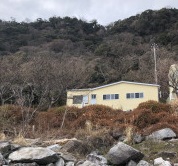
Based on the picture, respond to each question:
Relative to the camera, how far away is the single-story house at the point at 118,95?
31297 millimetres

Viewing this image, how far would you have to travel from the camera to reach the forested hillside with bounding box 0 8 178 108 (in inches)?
1173

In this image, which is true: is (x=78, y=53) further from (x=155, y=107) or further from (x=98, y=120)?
(x=98, y=120)

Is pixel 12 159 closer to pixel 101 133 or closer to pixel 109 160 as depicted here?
pixel 109 160

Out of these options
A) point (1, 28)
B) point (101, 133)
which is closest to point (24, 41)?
point (1, 28)

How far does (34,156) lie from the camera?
811 cm

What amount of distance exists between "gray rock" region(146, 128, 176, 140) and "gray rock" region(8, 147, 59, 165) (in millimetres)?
4459

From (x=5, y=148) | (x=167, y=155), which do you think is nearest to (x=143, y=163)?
(x=167, y=155)

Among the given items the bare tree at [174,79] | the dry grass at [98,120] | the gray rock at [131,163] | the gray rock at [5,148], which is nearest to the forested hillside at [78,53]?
the dry grass at [98,120]

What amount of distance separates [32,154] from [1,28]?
64.9 m

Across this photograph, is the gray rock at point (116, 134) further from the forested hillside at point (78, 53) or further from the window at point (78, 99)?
the window at point (78, 99)

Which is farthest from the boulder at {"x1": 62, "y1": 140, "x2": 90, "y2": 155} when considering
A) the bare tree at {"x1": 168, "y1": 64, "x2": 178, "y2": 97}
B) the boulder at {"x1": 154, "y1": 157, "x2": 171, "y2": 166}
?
the bare tree at {"x1": 168, "y1": 64, "x2": 178, "y2": 97}

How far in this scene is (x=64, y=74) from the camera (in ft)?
105

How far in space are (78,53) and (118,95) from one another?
2421 centimetres

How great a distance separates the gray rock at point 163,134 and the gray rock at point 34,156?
446 centimetres
